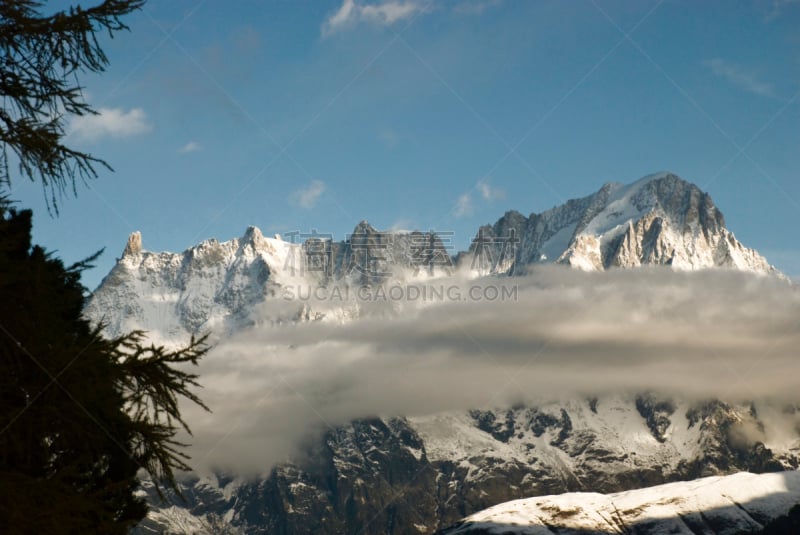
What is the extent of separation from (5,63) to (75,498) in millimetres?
6596

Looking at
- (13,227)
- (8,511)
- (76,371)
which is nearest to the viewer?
(8,511)

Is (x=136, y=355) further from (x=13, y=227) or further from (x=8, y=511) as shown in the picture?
(x=13, y=227)

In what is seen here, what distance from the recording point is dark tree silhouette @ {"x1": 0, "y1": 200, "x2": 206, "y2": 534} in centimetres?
1307

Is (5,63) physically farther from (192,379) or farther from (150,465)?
(150,465)

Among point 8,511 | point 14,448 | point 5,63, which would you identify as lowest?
point 8,511

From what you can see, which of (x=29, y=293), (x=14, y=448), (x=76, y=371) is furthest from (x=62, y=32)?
(x=14, y=448)

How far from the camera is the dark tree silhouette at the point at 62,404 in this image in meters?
13.1

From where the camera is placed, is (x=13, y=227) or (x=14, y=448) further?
(x=13, y=227)

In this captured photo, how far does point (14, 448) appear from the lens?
43.5 ft

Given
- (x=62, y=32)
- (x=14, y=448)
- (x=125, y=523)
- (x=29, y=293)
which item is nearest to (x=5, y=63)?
(x=62, y=32)

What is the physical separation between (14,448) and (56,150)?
4.56m

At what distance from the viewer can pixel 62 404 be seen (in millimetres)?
13727

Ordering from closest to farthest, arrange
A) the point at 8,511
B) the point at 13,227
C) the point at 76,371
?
the point at 8,511
the point at 76,371
the point at 13,227

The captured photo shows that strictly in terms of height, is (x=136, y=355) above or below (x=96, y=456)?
above
